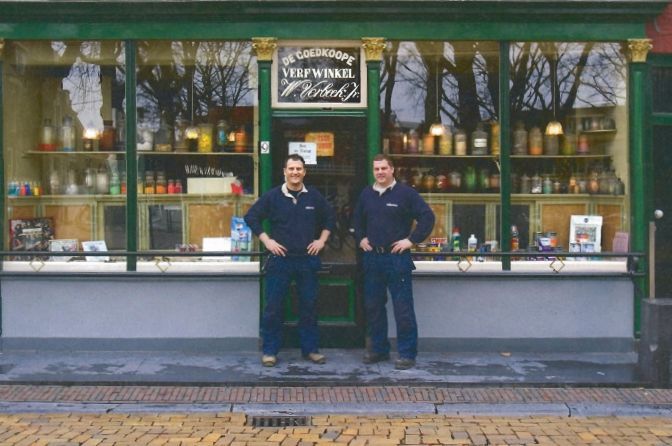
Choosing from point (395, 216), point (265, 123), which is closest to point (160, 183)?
point (265, 123)

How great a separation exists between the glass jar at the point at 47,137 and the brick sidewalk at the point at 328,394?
2.94 m

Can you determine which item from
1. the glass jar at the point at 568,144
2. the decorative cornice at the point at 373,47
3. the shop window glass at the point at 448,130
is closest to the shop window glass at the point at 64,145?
the decorative cornice at the point at 373,47

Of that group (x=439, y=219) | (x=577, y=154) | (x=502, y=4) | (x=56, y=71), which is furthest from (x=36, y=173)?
(x=577, y=154)

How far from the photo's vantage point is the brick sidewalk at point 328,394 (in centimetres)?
752

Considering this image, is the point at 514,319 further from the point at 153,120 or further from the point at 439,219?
the point at 153,120

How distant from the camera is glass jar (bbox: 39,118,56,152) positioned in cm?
961

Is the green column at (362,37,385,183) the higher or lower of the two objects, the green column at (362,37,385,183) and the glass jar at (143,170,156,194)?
the higher

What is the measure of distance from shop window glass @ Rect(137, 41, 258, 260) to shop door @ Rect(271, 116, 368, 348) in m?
0.48

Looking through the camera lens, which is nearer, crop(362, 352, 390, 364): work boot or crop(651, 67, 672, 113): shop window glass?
crop(362, 352, 390, 364): work boot

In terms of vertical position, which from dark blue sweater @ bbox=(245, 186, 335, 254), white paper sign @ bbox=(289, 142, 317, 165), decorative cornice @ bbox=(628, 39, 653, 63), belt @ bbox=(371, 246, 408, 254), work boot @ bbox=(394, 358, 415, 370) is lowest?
work boot @ bbox=(394, 358, 415, 370)

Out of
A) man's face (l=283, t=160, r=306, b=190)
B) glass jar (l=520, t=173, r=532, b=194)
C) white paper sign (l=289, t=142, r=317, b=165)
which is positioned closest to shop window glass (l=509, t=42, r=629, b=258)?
glass jar (l=520, t=173, r=532, b=194)

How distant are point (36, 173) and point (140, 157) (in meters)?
1.21

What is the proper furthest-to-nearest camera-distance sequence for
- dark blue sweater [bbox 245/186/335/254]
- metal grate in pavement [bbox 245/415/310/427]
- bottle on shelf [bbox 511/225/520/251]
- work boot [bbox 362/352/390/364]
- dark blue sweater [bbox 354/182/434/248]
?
bottle on shelf [bbox 511/225/520/251] → work boot [bbox 362/352/390/364] → dark blue sweater [bbox 245/186/335/254] → dark blue sweater [bbox 354/182/434/248] → metal grate in pavement [bbox 245/415/310/427]

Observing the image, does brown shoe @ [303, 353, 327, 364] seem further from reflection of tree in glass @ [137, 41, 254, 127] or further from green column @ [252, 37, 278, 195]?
reflection of tree in glass @ [137, 41, 254, 127]
